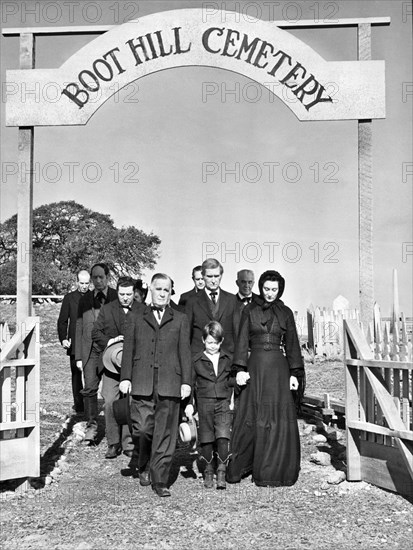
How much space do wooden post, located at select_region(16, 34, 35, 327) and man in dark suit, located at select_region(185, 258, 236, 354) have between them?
1.94m

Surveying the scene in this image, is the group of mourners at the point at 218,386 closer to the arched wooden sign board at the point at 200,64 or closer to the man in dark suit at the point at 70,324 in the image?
the arched wooden sign board at the point at 200,64

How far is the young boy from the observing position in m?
6.54

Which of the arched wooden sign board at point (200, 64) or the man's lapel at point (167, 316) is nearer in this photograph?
the man's lapel at point (167, 316)

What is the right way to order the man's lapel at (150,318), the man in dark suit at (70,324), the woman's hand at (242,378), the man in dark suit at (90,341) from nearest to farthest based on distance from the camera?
the man's lapel at (150,318) < the woman's hand at (242,378) < the man in dark suit at (90,341) < the man in dark suit at (70,324)

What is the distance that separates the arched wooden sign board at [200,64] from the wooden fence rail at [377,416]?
4.33ft

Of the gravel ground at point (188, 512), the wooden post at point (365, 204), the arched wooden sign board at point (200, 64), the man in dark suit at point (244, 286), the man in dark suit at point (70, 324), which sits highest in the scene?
the arched wooden sign board at point (200, 64)

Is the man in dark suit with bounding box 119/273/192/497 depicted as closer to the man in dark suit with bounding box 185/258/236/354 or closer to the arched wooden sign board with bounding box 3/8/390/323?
the man in dark suit with bounding box 185/258/236/354

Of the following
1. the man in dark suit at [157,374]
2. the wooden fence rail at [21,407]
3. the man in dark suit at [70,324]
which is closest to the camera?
the wooden fence rail at [21,407]

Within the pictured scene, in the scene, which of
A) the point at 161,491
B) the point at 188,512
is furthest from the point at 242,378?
the point at 188,512

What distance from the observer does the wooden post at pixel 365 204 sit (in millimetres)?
7898

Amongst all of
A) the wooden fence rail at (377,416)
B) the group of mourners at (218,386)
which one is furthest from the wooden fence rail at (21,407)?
the wooden fence rail at (377,416)

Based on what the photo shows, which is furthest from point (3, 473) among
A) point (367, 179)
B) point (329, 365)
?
point (329, 365)

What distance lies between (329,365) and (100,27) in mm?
11650

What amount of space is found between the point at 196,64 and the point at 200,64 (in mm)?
46
